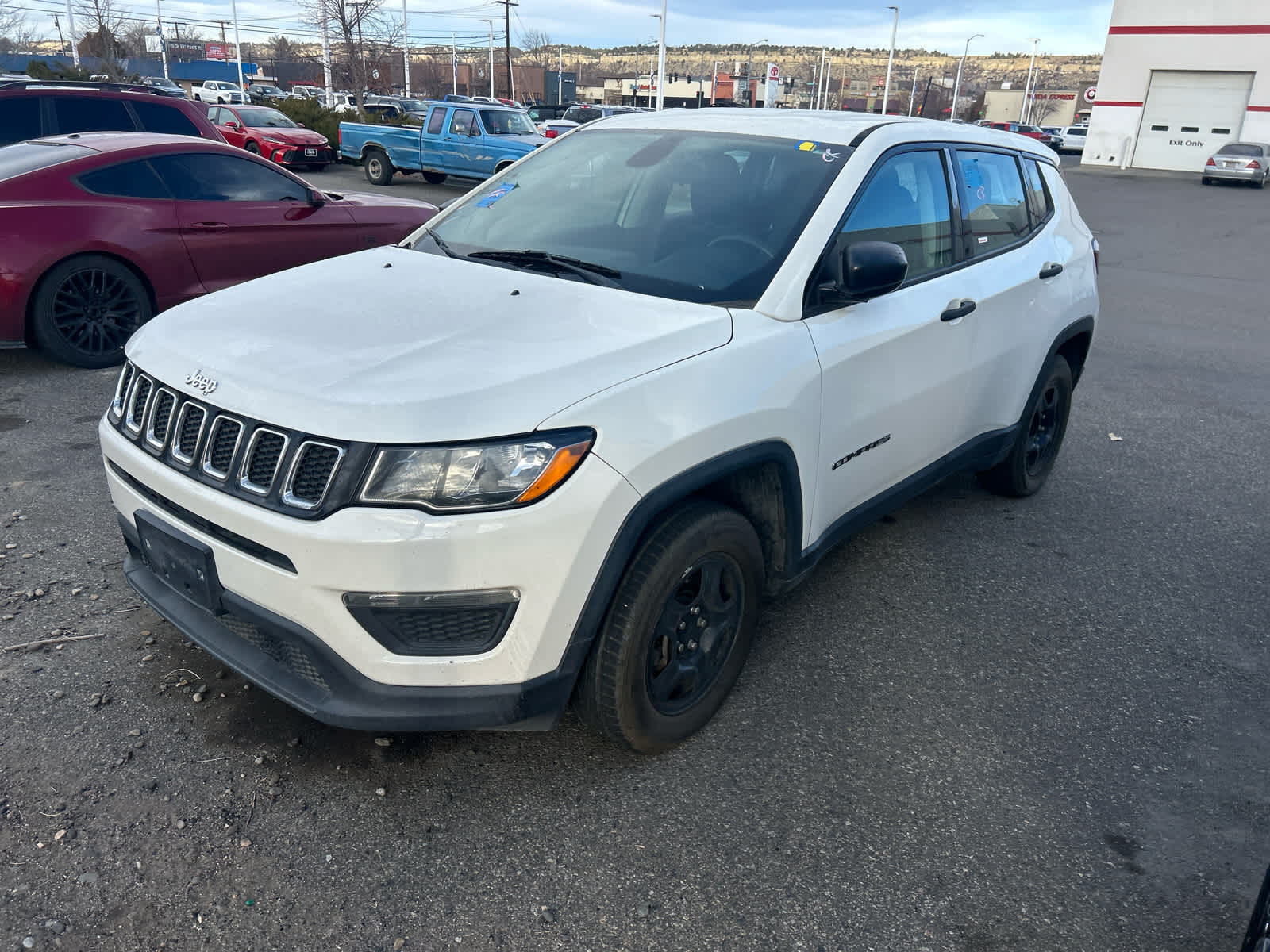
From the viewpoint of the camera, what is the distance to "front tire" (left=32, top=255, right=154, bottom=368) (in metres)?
5.95

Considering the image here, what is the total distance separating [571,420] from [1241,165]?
36.5 metres

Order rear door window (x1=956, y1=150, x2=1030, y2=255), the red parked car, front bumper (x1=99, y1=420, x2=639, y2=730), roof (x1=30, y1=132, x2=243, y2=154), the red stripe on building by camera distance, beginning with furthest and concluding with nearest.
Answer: the red stripe on building < the red parked car < roof (x1=30, y1=132, x2=243, y2=154) < rear door window (x1=956, y1=150, x2=1030, y2=255) < front bumper (x1=99, y1=420, x2=639, y2=730)

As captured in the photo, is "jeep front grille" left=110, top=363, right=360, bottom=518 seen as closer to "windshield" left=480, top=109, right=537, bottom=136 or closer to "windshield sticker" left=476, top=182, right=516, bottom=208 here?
"windshield sticker" left=476, top=182, right=516, bottom=208

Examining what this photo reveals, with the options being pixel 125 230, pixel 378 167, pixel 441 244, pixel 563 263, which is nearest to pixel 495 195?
pixel 441 244

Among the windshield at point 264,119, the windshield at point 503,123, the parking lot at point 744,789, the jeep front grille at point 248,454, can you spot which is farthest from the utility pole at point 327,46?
the jeep front grille at point 248,454

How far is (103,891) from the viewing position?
2.28 metres

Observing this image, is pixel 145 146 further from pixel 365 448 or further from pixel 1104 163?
pixel 1104 163

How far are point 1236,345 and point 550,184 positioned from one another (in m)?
8.14

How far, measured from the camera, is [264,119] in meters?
20.9

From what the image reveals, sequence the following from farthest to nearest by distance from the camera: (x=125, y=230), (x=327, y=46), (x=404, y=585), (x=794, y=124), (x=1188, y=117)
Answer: (x=327, y=46) → (x=1188, y=117) → (x=125, y=230) → (x=794, y=124) → (x=404, y=585)

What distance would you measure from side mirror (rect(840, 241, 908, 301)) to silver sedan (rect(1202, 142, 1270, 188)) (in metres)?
35.2

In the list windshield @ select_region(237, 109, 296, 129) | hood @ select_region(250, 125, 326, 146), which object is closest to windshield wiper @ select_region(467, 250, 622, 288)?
→ hood @ select_region(250, 125, 326, 146)

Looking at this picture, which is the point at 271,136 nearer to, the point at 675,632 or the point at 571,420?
the point at 675,632

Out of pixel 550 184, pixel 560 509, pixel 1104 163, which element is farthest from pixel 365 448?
pixel 1104 163
